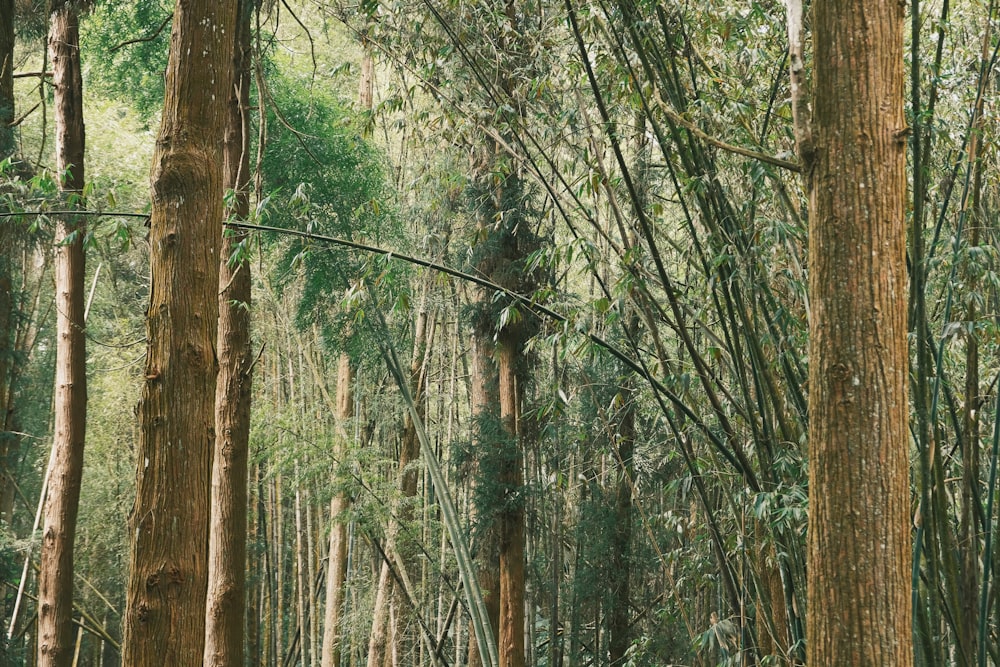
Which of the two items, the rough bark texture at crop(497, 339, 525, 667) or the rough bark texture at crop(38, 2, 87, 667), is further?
the rough bark texture at crop(497, 339, 525, 667)

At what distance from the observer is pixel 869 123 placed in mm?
1480

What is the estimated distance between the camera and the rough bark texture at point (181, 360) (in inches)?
88.9

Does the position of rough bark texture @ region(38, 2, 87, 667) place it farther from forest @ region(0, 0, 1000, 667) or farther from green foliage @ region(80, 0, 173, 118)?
green foliage @ region(80, 0, 173, 118)

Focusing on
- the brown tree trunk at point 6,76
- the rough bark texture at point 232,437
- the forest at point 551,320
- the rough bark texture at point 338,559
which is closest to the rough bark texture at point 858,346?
the forest at point 551,320

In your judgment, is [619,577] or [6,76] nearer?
[6,76]

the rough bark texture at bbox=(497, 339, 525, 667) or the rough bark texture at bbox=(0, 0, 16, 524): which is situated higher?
the rough bark texture at bbox=(0, 0, 16, 524)

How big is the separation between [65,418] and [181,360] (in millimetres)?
2957

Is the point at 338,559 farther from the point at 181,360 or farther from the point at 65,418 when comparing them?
the point at 181,360

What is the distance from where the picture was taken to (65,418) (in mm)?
4855

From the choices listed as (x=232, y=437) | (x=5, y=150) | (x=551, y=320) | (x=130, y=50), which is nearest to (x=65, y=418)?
(x=232, y=437)

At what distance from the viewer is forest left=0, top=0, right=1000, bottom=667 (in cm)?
150

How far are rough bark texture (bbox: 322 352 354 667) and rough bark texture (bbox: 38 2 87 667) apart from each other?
2.16 metres

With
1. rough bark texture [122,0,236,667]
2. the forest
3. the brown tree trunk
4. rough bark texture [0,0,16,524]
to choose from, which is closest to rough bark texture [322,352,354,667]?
the forest

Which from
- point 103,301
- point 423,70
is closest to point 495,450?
point 423,70
